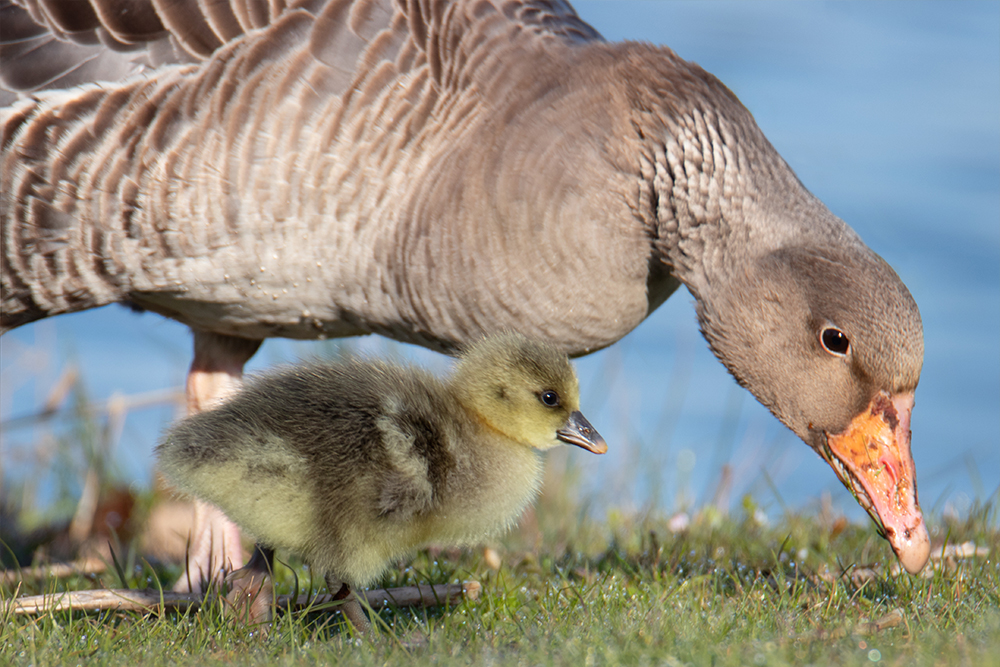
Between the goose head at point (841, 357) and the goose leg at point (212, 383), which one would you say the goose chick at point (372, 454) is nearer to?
the goose head at point (841, 357)

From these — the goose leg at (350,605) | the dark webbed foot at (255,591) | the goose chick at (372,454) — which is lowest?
the dark webbed foot at (255,591)

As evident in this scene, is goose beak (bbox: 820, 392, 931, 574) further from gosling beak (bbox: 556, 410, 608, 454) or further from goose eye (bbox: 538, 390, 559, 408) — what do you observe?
goose eye (bbox: 538, 390, 559, 408)

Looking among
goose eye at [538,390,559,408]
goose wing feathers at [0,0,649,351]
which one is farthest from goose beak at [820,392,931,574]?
goose eye at [538,390,559,408]

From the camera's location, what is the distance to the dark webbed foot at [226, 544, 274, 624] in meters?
3.82

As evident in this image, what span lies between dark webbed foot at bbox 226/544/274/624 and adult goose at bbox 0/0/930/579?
846mm

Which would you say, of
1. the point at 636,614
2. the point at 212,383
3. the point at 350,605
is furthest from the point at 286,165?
the point at 636,614

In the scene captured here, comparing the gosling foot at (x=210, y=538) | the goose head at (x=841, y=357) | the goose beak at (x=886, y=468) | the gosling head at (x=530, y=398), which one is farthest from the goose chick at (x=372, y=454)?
the gosling foot at (x=210, y=538)

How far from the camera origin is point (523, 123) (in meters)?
4.73

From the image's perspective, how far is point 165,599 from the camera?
4.05 metres

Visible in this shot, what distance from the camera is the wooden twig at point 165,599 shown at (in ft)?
13.1

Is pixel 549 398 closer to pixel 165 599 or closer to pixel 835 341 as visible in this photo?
pixel 835 341

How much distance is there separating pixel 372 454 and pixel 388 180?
1.50m

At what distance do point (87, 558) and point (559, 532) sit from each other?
7.66 ft

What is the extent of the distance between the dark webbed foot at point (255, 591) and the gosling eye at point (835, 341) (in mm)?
2209
